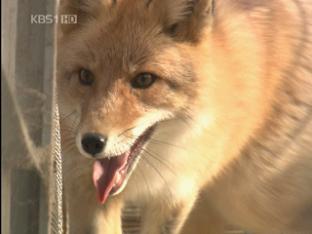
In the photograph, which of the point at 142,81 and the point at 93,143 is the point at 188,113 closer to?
the point at 142,81

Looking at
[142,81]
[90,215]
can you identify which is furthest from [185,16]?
[90,215]

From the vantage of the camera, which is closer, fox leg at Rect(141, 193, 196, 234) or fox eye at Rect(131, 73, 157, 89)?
fox eye at Rect(131, 73, 157, 89)

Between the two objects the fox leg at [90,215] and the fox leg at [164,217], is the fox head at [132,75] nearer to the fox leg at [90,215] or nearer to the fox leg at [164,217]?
the fox leg at [90,215]

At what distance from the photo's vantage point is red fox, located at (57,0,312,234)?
1.72 m

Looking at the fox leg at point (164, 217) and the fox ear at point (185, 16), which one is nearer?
the fox ear at point (185, 16)

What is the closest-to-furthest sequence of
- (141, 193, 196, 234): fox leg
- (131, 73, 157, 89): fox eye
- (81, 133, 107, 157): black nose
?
(81, 133, 107, 157): black nose < (131, 73, 157, 89): fox eye < (141, 193, 196, 234): fox leg

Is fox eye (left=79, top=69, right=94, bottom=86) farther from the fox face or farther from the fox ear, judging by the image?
the fox ear

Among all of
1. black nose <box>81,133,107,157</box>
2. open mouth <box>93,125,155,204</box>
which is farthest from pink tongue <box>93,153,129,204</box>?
black nose <box>81,133,107,157</box>

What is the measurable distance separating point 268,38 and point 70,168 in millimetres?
767

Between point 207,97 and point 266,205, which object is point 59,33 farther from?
point 266,205

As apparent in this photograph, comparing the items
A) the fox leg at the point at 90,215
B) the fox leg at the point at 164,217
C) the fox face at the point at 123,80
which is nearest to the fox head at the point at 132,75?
the fox face at the point at 123,80

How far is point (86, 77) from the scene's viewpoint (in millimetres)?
1737

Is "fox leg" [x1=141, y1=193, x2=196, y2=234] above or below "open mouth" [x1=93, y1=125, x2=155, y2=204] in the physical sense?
below

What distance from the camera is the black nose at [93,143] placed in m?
1.58
